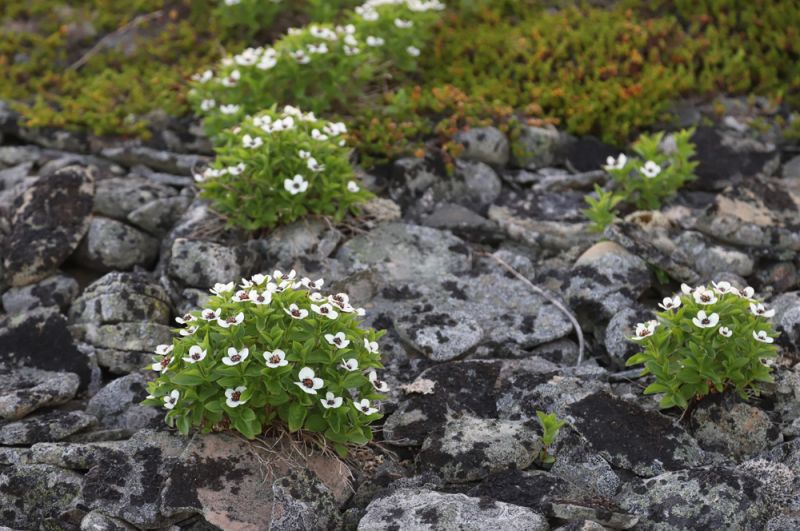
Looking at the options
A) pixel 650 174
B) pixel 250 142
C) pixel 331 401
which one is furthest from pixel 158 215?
pixel 650 174

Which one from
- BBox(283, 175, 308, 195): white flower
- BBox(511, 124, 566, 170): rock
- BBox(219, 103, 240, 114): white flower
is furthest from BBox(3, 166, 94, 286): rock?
BBox(511, 124, 566, 170): rock

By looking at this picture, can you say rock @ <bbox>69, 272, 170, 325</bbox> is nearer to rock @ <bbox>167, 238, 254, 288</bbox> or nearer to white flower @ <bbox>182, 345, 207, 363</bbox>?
rock @ <bbox>167, 238, 254, 288</bbox>

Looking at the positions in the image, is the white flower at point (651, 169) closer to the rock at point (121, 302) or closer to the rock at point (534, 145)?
the rock at point (534, 145)

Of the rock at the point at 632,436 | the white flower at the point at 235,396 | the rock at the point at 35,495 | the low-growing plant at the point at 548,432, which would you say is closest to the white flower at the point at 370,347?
the white flower at the point at 235,396

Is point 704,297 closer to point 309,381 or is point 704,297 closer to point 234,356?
point 309,381

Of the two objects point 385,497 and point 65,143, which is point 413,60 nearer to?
point 65,143
